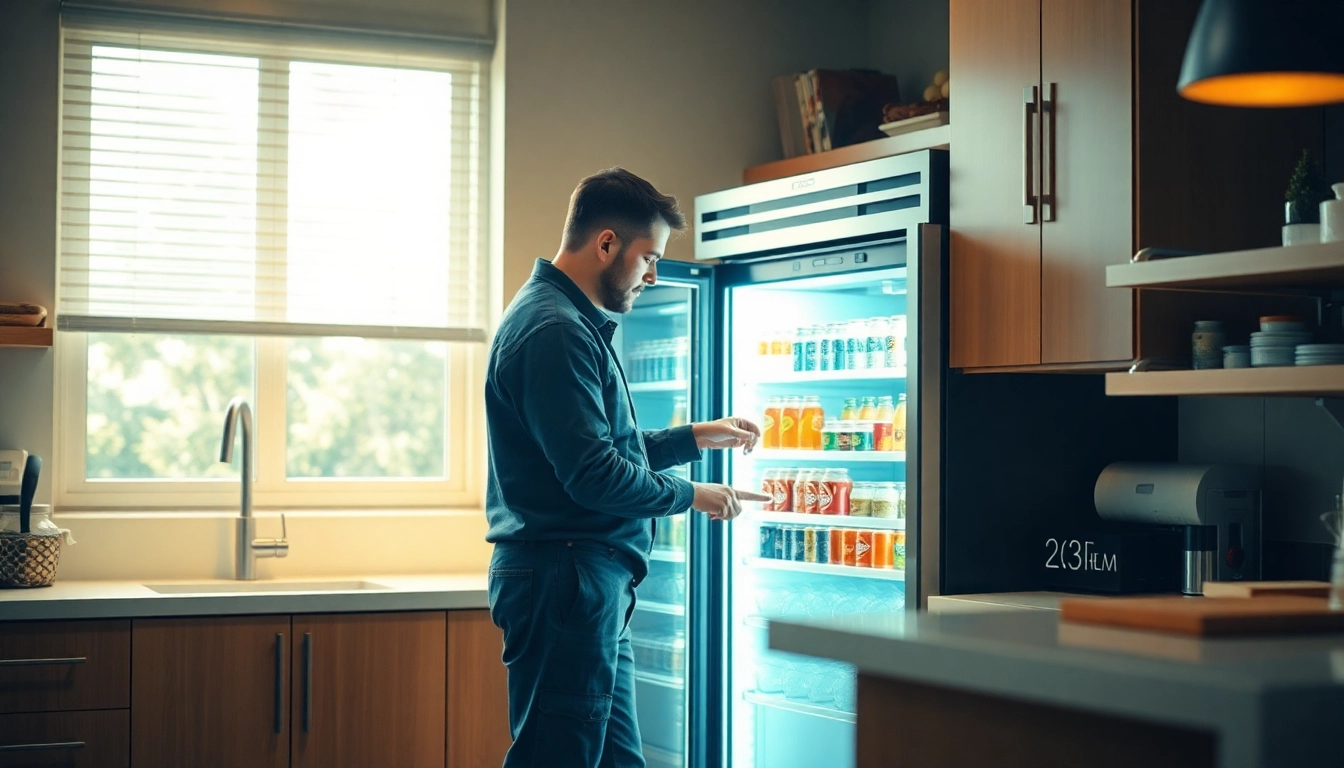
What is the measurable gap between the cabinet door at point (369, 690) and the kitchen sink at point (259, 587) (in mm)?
219

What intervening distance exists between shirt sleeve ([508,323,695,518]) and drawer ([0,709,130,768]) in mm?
1428

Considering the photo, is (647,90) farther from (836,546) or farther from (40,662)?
(40,662)

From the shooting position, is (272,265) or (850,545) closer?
(850,545)

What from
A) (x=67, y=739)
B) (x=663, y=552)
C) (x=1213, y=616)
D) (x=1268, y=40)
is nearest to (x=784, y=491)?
(x=663, y=552)

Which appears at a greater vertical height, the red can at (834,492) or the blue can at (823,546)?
the red can at (834,492)

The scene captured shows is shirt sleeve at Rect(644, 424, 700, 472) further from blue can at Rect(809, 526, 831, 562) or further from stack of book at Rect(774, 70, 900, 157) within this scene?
stack of book at Rect(774, 70, 900, 157)

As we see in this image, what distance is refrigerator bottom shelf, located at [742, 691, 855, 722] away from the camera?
3425 millimetres

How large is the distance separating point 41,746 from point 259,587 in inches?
27.9

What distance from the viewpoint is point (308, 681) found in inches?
133

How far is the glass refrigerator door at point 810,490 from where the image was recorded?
3.47 meters

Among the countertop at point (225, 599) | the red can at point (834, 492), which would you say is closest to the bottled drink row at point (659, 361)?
the red can at point (834, 492)

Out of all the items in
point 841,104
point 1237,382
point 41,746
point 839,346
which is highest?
point 841,104

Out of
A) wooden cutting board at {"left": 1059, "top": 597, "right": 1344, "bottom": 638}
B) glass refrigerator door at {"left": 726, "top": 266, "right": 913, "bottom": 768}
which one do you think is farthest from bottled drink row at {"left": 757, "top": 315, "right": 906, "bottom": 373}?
wooden cutting board at {"left": 1059, "top": 597, "right": 1344, "bottom": 638}

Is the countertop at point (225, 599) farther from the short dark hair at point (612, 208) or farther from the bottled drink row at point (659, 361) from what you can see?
the short dark hair at point (612, 208)
